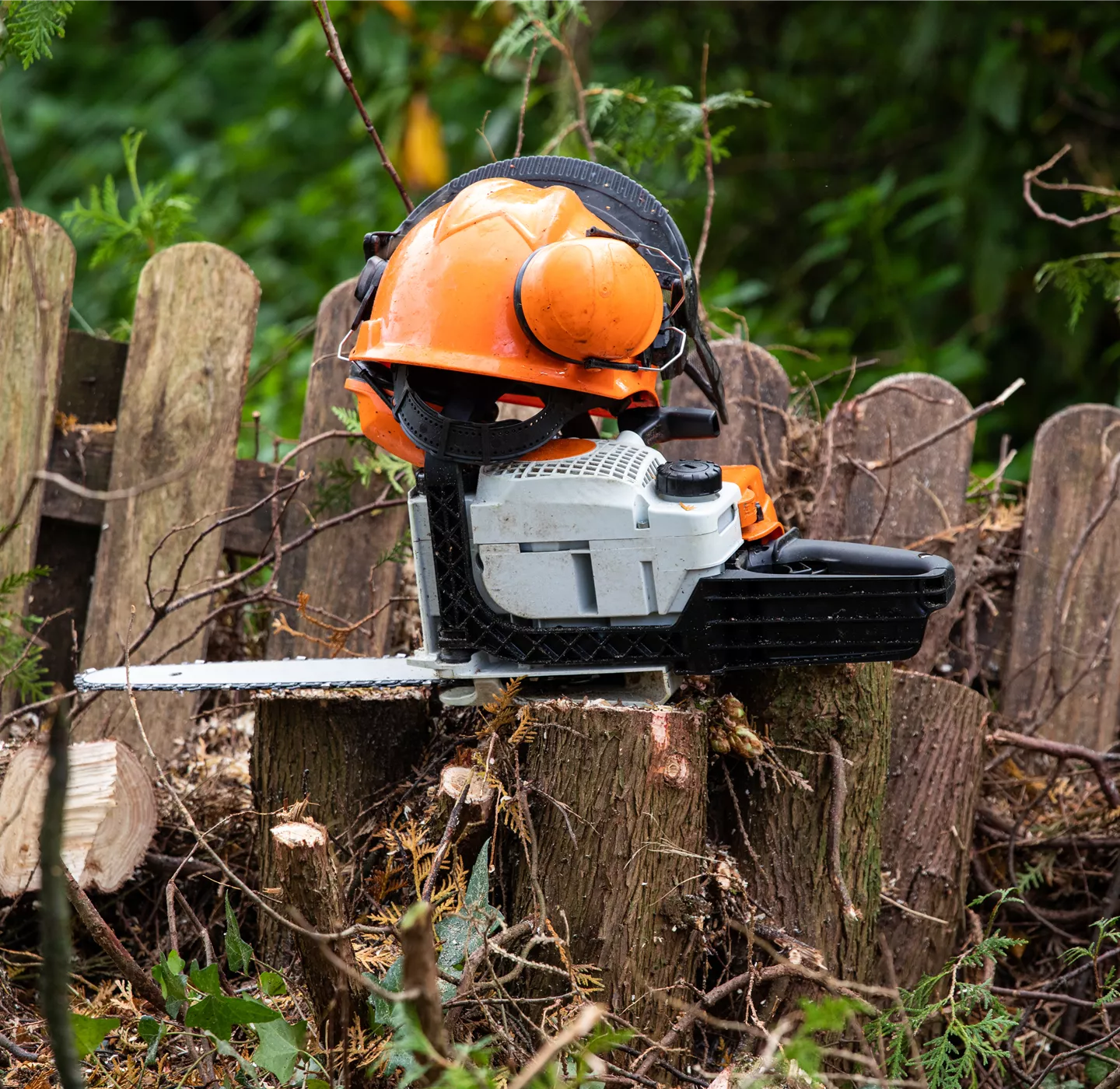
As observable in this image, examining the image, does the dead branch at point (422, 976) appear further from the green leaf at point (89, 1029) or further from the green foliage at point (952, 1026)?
the green foliage at point (952, 1026)

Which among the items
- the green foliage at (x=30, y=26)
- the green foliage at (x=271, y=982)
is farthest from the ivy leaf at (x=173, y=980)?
the green foliage at (x=30, y=26)

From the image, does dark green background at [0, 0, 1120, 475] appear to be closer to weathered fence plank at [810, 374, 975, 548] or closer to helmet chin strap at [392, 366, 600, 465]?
weathered fence plank at [810, 374, 975, 548]

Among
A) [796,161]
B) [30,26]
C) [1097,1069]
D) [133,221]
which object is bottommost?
[1097,1069]

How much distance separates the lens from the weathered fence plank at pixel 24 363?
2.98 metres

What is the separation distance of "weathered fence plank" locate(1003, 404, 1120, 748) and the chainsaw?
1.24 metres

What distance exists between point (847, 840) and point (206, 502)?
183 cm

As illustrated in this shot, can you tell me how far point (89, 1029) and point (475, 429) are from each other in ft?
3.98

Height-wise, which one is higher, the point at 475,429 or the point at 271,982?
the point at 475,429

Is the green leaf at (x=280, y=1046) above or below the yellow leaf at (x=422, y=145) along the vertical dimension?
below

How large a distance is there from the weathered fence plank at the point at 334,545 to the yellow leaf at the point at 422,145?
258 cm

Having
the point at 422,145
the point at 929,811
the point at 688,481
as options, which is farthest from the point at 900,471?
the point at 422,145

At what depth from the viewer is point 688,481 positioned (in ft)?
7.11

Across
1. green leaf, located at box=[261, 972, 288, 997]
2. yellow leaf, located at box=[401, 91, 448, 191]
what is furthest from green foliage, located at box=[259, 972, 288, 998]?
yellow leaf, located at box=[401, 91, 448, 191]

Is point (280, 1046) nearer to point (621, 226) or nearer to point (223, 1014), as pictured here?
point (223, 1014)
